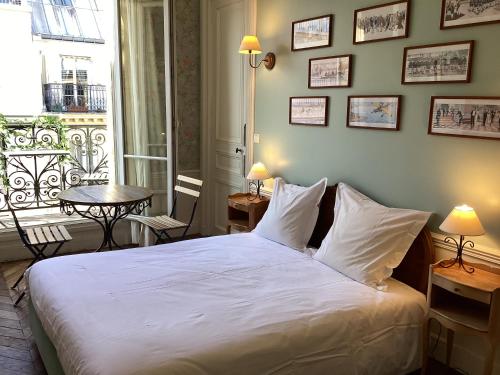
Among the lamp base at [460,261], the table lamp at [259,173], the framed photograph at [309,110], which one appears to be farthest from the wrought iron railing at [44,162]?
the lamp base at [460,261]

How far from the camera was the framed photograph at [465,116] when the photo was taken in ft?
7.59

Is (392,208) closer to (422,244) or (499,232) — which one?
(422,244)

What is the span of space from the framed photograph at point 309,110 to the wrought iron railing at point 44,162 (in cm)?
297

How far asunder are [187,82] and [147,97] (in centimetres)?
49

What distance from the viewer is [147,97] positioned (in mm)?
4703

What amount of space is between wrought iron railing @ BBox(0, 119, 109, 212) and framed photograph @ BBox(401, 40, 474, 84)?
13.4ft

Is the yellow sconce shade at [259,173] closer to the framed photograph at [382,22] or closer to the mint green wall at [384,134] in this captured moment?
the mint green wall at [384,134]

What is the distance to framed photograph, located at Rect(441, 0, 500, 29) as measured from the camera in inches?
89.5

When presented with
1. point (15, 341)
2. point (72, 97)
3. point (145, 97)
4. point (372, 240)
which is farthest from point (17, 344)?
point (72, 97)

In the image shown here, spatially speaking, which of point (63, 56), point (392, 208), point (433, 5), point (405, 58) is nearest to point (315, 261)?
point (392, 208)

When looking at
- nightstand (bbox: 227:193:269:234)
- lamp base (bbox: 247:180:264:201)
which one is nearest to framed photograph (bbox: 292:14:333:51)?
lamp base (bbox: 247:180:264:201)

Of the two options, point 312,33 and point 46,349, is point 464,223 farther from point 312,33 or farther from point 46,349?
point 46,349

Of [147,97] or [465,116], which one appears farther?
[147,97]

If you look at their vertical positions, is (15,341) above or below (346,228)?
below
